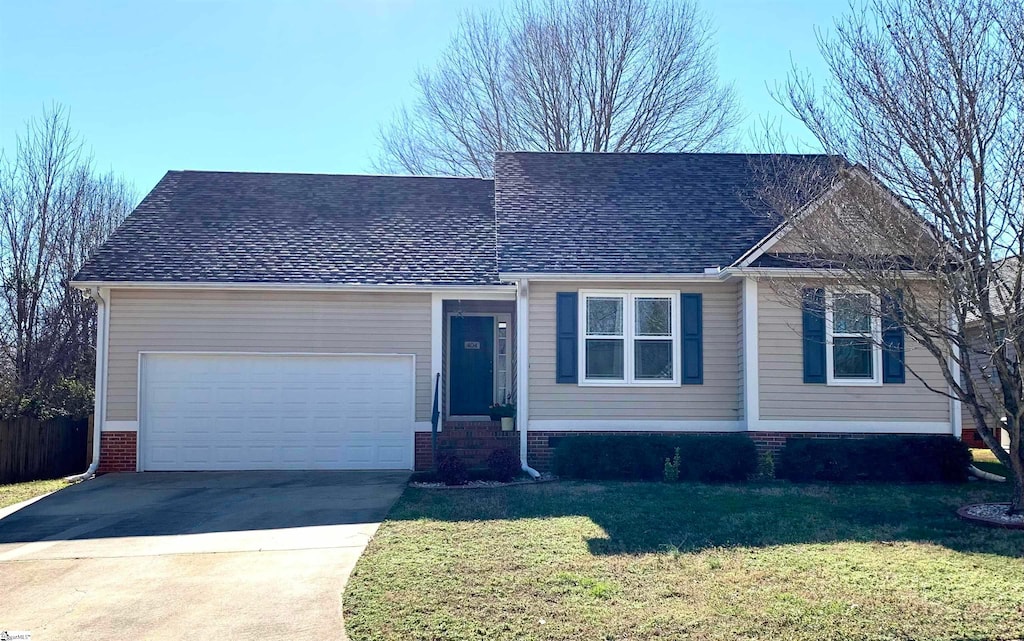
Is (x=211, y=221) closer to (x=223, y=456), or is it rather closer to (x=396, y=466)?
(x=223, y=456)

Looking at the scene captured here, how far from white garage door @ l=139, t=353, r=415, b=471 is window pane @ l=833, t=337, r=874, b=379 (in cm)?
677

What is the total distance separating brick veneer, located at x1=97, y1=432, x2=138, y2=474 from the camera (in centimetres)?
1366

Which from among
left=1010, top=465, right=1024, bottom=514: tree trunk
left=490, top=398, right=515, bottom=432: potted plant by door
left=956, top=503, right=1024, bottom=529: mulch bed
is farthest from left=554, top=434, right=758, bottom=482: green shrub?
left=1010, top=465, right=1024, bottom=514: tree trunk

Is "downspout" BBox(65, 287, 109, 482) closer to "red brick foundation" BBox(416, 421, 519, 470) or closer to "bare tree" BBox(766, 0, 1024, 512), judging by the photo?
Answer: "red brick foundation" BBox(416, 421, 519, 470)

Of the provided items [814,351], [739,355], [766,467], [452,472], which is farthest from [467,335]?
[814,351]

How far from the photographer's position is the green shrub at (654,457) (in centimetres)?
1159

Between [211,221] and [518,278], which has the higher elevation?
[211,221]

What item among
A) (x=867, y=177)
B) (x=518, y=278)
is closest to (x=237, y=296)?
(x=518, y=278)

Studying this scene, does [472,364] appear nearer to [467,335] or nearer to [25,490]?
[467,335]

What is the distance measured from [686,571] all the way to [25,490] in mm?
10450

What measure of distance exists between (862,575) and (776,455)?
581 centimetres

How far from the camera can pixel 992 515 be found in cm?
888

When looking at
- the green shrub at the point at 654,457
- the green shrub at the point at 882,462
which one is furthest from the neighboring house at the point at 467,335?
the green shrub at the point at 654,457

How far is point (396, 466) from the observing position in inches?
551
